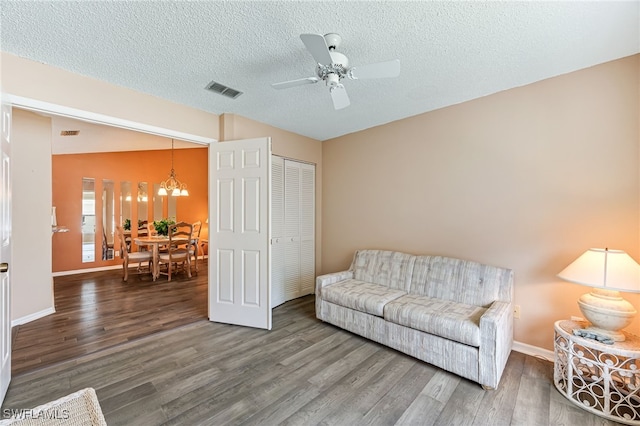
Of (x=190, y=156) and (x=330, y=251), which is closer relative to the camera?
(x=330, y=251)

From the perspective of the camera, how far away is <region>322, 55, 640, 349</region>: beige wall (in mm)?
2240

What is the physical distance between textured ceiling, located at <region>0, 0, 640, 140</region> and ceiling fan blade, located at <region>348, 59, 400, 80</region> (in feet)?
0.87

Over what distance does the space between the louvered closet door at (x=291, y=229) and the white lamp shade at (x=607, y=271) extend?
10.1 feet

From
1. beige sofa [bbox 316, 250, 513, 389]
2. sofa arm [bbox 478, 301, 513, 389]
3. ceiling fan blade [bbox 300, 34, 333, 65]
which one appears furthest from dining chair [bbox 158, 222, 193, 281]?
sofa arm [bbox 478, 301, 513, 389]

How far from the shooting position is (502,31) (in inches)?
75.7

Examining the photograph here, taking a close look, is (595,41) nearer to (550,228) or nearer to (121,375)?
(550,228)

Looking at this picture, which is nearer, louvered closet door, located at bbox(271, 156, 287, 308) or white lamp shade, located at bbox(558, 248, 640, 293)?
white lamp shade, located at bbox(558, 248, 640, 293)

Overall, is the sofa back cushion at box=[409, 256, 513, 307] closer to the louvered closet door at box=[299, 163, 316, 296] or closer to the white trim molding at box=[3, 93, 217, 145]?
the louvered closet door at box=[299, 163, 316, 296]

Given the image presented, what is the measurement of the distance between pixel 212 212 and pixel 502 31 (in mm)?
3251

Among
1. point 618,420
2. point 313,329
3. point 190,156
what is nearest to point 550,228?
point 618,420

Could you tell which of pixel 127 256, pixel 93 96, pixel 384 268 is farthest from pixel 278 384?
pixel 127 256

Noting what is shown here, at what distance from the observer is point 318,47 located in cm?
169

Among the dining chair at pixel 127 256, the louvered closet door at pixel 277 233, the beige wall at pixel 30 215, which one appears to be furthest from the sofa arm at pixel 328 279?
the dining chair at pixel 127 256

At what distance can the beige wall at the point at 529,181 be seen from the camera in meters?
2.24
